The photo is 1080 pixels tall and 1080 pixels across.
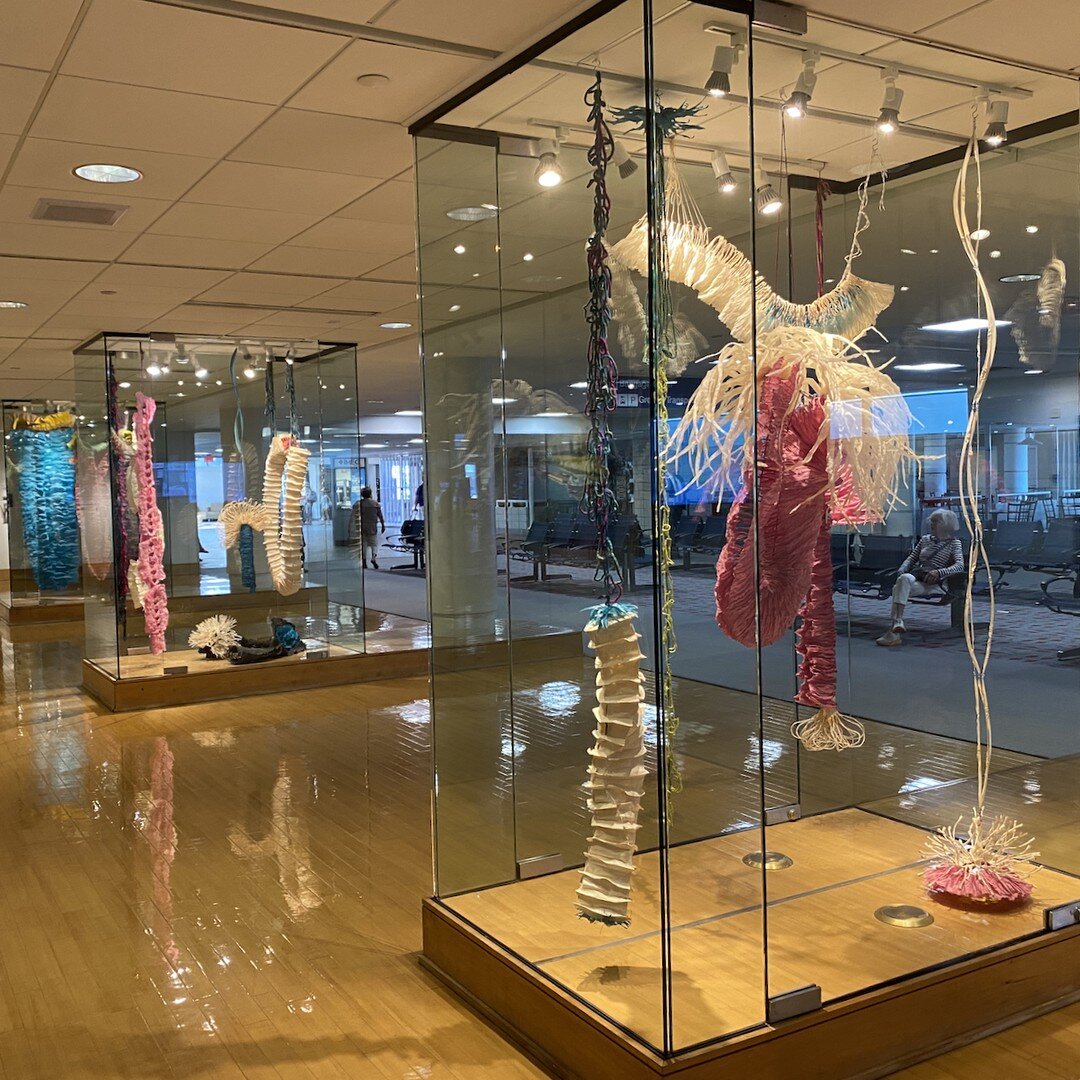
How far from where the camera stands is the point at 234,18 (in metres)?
2.91

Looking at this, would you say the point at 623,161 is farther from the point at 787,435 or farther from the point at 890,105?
the point at 890,105

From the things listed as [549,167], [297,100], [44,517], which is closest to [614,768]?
[549,167]

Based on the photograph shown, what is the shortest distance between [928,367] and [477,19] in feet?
6.28

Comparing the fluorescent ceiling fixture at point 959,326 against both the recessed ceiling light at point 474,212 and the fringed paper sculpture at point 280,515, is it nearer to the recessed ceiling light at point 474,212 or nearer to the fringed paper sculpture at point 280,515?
the recessed ceiling light at point 474,212

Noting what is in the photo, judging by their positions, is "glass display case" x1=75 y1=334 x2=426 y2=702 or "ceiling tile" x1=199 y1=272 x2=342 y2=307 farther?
"glass display case" x1=75 y1=334 x2=426 y2=702

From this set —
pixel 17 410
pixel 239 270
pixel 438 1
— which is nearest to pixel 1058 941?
pixel 438 1

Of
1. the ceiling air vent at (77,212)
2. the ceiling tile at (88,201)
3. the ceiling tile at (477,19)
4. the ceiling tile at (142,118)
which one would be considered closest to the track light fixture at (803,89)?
the ceiling tile at (477,19)

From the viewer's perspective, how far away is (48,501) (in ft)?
49.3

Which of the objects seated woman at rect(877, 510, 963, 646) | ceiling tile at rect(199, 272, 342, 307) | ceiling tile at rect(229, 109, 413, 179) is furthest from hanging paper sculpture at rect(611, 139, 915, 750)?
ceiling tile at rect(199, 272, 342, 307)

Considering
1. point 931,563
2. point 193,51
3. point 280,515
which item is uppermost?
point 193,51

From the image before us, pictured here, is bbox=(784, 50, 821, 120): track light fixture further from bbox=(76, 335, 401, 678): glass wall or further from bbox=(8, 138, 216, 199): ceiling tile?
bbox=(76, 335, 401, 678): glass wall

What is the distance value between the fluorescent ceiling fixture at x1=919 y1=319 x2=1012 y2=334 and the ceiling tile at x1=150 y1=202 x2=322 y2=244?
2.72 m

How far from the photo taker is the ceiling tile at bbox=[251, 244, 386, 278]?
5840 mm

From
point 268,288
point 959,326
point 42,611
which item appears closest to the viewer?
point 959,326
